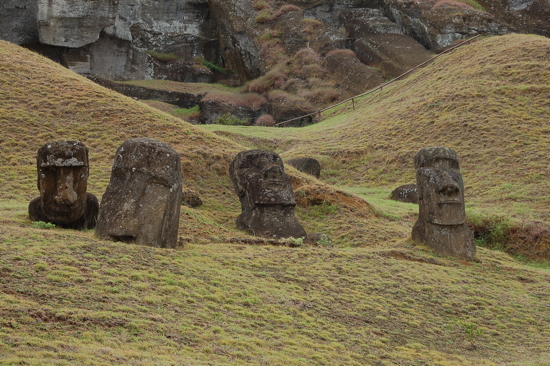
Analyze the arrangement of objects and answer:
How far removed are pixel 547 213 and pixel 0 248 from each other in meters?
16.5

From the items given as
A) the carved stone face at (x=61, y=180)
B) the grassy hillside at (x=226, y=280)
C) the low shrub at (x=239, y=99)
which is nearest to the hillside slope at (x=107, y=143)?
the grassy hillside at (x=226, y=280)

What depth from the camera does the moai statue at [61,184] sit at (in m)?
13.3

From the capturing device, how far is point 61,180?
1344cm

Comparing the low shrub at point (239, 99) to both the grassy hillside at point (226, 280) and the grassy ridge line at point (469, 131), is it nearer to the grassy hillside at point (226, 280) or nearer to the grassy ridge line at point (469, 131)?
the grassy ridge line at point (469, 131)

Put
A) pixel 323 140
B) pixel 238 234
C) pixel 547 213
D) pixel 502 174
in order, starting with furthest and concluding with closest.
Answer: pixel 323 140 < pixel 502 174 < pixel 547 213 < pixel 238 234

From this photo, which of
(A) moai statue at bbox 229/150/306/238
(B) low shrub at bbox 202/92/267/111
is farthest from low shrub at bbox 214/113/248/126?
(A) moai statue at bbox 229/150/306/238

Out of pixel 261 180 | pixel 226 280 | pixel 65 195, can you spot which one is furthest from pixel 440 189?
pixel 65 195

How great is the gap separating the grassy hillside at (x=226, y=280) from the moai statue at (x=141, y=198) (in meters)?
0.46

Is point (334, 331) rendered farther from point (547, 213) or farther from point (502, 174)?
point (502, 174)

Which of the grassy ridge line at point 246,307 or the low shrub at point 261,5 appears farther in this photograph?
the low shrub at point 261,5

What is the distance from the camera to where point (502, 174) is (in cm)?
2519

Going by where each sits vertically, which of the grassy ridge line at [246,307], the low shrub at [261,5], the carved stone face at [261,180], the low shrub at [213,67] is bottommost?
the grassy ridge line at [246,307]

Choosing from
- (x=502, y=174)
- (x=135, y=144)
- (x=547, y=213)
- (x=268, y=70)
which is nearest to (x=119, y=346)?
(x=135, y=144)

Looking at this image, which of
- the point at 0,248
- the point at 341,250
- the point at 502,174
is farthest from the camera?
the point at 502,174
